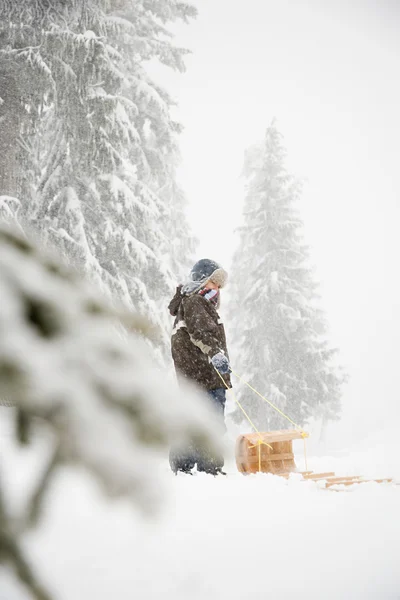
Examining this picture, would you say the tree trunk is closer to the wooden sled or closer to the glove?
the glove

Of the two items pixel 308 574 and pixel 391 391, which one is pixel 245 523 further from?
pixel 391 391

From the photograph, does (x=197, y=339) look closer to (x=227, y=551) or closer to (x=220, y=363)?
(x=220, y=363)

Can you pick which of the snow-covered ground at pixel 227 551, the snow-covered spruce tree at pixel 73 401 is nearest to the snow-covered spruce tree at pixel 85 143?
the snow-covered ground at pixel 227 551

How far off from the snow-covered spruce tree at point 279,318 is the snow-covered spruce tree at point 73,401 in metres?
15.4

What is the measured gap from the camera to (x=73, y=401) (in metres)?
0.41

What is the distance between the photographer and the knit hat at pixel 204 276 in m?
4.71

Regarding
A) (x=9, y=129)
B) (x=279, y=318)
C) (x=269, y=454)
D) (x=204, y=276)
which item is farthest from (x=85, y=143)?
(x=279, y=318)

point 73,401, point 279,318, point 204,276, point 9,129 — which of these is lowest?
point 73,401

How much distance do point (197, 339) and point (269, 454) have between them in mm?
1697

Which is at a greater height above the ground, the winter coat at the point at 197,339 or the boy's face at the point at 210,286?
the boy's face at the point at 210,286

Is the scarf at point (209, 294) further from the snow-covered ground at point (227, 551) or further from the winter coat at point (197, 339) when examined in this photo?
the snow-covered ground at point (227, 551)

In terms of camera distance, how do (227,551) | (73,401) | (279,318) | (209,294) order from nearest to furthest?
(73,401), (227,551), (209,294), (279,318)

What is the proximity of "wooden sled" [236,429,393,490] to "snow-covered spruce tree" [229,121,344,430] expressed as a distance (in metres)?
10.3

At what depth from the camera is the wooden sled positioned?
4.58m
